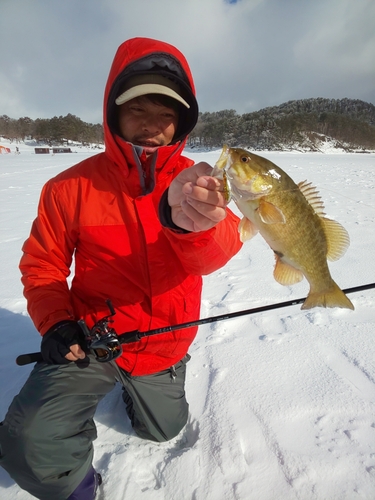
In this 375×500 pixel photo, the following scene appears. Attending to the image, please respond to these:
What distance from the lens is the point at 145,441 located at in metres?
1.81

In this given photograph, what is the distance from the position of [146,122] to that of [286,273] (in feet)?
3.94

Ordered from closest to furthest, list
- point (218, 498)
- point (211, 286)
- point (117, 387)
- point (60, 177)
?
point (218, 498)
point (60, 177)
point (117, 387)
point (211, 286)

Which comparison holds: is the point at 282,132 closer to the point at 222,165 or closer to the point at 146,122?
the point at 146,122

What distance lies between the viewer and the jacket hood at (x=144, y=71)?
5.63ft

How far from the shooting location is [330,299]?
1456 mm

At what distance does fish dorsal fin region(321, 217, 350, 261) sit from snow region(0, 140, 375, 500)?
3.31ft

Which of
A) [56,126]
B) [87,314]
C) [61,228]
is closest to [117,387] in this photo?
[87,314]

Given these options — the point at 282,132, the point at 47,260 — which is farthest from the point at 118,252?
the point at 282,132

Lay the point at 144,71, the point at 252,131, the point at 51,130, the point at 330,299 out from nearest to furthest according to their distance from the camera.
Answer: the point at 330,299, the point at 144,71, the point at 252,131, the point at 51,130

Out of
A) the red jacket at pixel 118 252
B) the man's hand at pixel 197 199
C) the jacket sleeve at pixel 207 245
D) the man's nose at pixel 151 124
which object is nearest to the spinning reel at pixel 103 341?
the red jacket at pixel 118 252

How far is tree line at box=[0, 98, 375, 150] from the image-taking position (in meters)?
59.1

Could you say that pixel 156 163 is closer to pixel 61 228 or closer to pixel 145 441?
pixel 61 228

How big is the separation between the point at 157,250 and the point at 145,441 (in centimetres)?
115

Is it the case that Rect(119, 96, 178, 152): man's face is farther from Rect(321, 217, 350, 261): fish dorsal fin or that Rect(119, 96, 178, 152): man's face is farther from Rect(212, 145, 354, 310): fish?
Rect(321, 217, 350, 261): fish dorsal fin
